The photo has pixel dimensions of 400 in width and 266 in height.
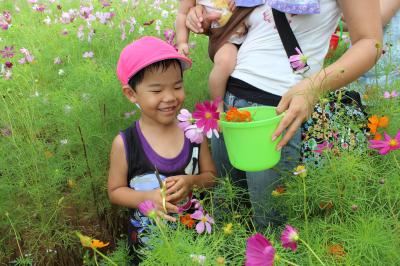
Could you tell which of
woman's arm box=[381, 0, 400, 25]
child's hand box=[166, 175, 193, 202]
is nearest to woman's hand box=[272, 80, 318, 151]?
child's hand box=[166, 175, 193, 202]

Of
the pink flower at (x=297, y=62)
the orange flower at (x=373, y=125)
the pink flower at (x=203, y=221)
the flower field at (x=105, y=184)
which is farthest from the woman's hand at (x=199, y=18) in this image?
the pink flower at (x=203, y=221)

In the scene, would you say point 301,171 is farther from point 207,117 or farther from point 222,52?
point 222,52

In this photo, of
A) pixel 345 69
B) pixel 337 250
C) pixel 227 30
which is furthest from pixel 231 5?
pixel 337 250

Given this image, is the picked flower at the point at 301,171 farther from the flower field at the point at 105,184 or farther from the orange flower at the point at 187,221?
the orange flower at the point at 187,221

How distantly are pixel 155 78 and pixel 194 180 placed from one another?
0.38 meters

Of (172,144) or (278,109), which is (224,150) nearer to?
(172,144)

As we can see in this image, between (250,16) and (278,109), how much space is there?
452 mm

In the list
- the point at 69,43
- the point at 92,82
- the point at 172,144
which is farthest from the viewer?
the point at 69,43

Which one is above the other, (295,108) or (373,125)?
(295,108)

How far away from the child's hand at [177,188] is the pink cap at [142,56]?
39 cm

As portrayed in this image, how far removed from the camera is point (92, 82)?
7.52 ft

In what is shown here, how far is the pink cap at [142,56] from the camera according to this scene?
1435 mm

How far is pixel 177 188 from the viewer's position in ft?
4.57

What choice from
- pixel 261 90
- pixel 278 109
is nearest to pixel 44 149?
pixel 261 90
